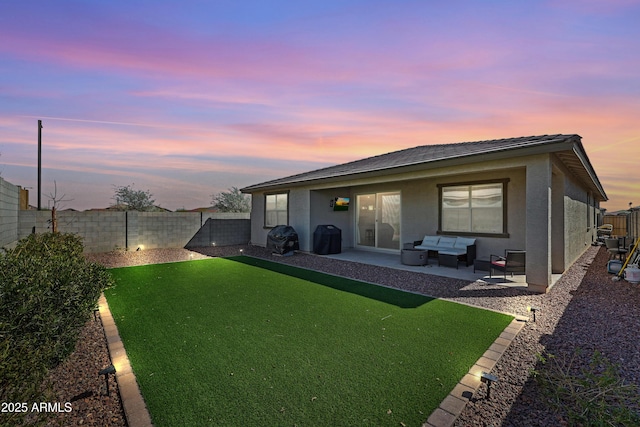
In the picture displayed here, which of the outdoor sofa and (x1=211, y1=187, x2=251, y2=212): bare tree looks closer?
the outdoor sofa

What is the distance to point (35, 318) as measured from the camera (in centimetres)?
263

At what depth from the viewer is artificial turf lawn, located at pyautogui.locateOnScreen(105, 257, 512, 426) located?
2422 millimetres

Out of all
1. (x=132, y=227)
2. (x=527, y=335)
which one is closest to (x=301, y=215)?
(x=132, y=227)

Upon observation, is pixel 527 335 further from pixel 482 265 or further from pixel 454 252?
pixel 454 252

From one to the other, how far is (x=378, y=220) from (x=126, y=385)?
32.7 ft

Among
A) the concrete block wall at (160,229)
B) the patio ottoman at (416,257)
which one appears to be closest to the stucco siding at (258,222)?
the concrete block wall at (160,229)

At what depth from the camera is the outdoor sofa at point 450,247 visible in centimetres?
845

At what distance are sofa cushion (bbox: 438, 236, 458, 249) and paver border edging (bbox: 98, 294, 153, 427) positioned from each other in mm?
8405

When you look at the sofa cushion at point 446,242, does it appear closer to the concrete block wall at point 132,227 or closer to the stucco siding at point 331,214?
the stucco siding at point 331,214

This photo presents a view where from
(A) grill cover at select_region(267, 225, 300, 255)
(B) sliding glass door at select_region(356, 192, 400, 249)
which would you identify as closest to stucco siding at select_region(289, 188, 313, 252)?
(A) grill cover at select_region(267, 225, 300, 255)

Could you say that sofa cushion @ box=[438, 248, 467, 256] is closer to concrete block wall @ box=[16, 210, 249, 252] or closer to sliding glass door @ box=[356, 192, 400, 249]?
sliding glass door @ box=[356, 192, 400, 249]

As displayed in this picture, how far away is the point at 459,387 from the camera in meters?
2.74

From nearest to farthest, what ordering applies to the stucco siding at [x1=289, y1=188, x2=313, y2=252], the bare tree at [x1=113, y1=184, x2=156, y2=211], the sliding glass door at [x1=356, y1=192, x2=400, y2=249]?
the sliding glass door at [x1=356, y1=192, x2=400, y2=249]
the stucco siding at [x1=289, y1=188, x2=313, y2=252]
the bare tree at [x1=113, y1=184, x2=156, y2=211]

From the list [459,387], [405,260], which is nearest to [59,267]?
[459,387]
